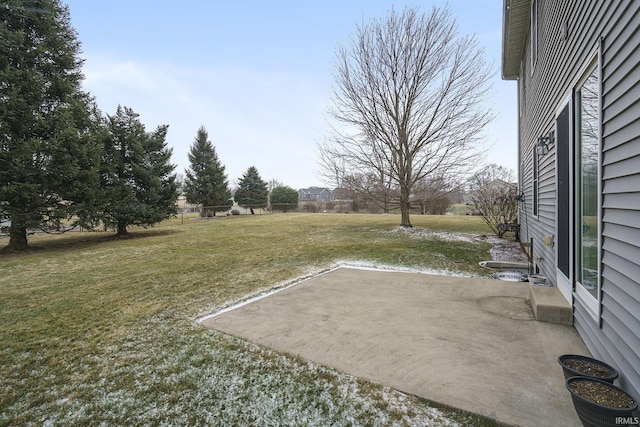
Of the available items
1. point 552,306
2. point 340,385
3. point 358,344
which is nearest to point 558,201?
point 552,306

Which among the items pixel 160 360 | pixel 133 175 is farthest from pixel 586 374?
pixel 133 175

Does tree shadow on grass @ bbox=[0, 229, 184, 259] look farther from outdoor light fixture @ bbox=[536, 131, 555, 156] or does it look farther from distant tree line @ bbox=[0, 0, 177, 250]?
outdoor light fixture @ bbox=[536, 131, 555, 156]

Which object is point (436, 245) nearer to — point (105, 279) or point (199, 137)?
point (105, 279)

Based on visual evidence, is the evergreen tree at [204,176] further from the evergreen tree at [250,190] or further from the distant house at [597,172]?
the distant house at [597,172]

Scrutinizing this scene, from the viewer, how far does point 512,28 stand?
652cm

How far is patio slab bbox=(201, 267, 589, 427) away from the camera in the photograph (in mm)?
1854

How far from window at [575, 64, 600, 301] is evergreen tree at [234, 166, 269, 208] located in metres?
23.5

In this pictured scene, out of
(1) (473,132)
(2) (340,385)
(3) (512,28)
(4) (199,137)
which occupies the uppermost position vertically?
(4) (199,137)

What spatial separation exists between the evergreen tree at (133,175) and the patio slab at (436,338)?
28.2 feet

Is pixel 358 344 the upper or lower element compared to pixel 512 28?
lower

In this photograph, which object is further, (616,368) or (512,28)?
(512,28)

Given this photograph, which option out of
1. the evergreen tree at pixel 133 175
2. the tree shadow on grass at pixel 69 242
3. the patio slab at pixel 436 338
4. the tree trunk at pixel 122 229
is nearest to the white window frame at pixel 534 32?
the patio slab at pixel 436 338

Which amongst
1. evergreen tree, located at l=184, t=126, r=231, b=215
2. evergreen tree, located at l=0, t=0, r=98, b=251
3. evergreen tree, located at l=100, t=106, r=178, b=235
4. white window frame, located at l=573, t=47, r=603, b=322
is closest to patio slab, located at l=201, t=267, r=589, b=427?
white window frame, located at l=573, t=47, r=603, b=322

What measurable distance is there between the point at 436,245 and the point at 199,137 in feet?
64.1
